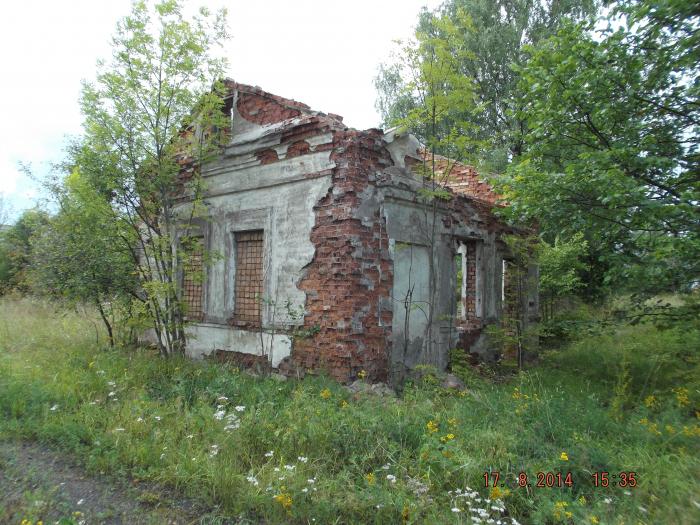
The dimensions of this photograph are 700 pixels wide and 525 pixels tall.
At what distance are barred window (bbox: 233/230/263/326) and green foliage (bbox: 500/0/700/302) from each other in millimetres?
4587

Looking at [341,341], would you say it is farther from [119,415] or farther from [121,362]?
[121,362]

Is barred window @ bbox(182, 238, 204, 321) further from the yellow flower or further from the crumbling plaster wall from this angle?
the yellow flower

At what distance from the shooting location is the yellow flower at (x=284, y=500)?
12.1 feet

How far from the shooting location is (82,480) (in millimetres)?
4277

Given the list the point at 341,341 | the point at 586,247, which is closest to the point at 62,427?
the point at 341,341

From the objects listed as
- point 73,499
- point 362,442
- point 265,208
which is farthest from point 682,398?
point 265,208

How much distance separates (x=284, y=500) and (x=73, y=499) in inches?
69.8

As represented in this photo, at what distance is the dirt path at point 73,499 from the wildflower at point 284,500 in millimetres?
460

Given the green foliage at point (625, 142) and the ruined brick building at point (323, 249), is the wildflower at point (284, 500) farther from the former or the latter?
the green foliage at point (625, 142)

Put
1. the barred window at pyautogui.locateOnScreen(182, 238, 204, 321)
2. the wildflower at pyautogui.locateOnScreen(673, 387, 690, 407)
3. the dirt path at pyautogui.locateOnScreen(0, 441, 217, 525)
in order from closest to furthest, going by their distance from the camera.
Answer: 1. the dirt path at pyautogui.locateOnScreen(0, 441, 217, 525)
2. the wildflower at pyautogui.locateOnScreen(673, 387, 690, 407)
3. the barred window at pyautogui.locateOnScreen(182, 238, 204, 321)

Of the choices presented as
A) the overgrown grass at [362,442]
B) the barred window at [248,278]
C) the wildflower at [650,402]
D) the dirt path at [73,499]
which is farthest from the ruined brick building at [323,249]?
the dirt path at [73,499]

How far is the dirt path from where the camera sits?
3632 millimetres
